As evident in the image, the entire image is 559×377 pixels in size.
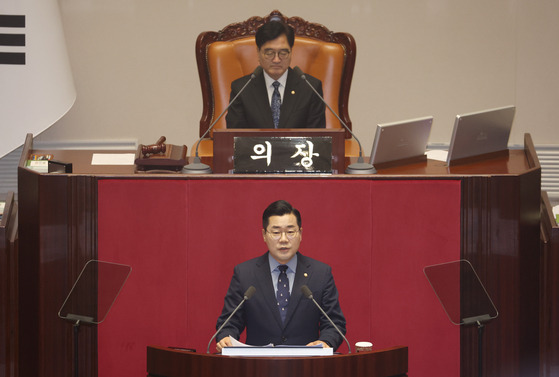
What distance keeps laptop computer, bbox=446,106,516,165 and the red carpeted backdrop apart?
355mm

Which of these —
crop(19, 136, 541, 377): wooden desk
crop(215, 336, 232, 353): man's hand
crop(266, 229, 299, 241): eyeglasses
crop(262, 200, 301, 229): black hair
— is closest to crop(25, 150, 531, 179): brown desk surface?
crop(19, 136, 541, 377): wooden desk

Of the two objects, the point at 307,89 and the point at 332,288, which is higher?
the point at 307,89

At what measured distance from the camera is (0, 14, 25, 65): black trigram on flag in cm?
530

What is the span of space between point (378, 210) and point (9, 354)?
5.82 feet

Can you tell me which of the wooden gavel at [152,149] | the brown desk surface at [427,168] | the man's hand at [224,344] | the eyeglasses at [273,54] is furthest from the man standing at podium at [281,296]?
the eyeglasses at [273,54]

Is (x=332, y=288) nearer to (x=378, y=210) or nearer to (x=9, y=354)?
(x=378, y=210)

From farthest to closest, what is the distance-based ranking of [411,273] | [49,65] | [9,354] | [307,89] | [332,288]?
1. [49,65]
2. [307,89]
3. [9,354]
4. [411,273]
5. [332,288]

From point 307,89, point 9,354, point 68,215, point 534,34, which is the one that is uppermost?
point 534,34

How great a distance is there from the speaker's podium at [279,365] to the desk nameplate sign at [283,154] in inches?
44.0

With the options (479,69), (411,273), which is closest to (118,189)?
(411,273)

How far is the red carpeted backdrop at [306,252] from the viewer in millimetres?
3881

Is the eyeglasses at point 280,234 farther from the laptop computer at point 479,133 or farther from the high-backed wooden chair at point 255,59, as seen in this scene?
the high-backed wooden chair at point 255,59

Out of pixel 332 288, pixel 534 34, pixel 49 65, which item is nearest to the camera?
pixel 332 288

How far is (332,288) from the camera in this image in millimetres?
3594
